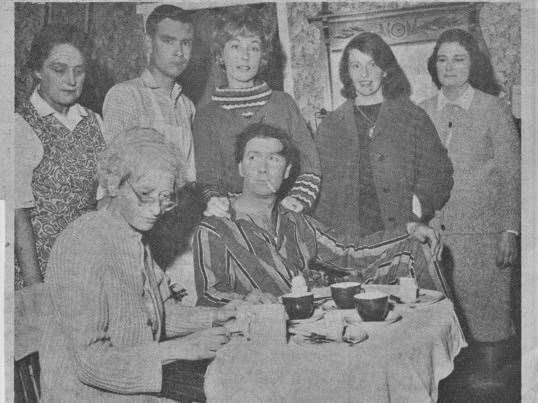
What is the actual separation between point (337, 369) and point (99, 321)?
79 cm

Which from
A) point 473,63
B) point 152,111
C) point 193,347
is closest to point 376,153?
point 473,63

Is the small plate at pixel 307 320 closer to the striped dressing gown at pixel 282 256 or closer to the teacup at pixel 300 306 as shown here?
the teacup at pixel 300 306

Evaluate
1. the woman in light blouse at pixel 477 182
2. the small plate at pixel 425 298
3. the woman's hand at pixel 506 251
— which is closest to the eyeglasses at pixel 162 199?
the small plate at pixel 425 298

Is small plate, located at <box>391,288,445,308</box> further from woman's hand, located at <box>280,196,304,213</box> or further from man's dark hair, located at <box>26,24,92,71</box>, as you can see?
man's dark hair, located at <box>26,24,92,71</box>

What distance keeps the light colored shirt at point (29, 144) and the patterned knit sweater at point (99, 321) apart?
24 cm

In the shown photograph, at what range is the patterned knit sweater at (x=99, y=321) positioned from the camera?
202cm

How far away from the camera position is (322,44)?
233 cm

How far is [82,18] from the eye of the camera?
7.48 ft

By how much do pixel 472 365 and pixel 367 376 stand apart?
69cm

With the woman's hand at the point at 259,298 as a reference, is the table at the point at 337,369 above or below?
below

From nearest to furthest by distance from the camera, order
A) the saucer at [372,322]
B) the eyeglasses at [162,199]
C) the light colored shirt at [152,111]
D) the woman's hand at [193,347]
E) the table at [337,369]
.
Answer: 1. the table at [337,369]
2. the saucer at [372,322]
3. the woman's hand at [193,347]
4. the eyeglasses at [162,199]
5. the light colored shirt at [152,111]

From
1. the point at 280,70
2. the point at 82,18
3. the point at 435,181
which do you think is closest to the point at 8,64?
the point at 82,18

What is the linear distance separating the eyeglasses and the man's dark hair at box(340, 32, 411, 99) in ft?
2.43

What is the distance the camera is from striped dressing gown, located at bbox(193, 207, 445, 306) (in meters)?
2.24
